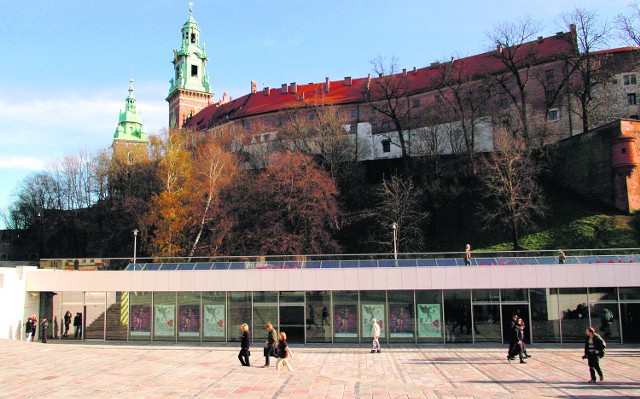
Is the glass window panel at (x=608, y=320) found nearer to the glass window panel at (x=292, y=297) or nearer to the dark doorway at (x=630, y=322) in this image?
the dark doorway at (x=630, y=322)

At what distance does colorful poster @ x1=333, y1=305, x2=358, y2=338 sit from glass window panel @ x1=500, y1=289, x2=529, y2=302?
6129 mm

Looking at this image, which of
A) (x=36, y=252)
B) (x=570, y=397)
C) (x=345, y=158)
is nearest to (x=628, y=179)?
(x=345, y=158)

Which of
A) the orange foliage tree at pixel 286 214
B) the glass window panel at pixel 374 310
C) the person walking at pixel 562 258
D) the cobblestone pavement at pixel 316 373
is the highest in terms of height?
the orange foliage tree at pixel 286 214

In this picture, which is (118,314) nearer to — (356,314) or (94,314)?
(94,314)

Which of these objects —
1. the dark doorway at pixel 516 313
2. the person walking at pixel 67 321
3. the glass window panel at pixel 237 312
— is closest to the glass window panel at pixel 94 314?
the person walking at pixel 67 321

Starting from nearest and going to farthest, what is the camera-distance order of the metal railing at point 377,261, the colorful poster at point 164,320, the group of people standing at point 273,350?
the group of people standing at point 273,350, the metal railing at point 377,261, the colorful poster at point 164,320

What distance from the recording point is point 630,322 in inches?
876

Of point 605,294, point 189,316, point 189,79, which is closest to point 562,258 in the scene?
point 605,294

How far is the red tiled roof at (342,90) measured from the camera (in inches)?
2591

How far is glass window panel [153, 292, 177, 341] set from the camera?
24.8 meters

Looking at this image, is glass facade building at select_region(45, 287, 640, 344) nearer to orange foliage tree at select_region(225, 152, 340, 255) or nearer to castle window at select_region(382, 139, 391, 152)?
orange foliage tree at select_region(225, 152, 340, 255)

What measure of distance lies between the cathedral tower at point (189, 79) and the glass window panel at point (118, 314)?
83.6m

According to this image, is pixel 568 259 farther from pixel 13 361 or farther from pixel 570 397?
pixel 13 361

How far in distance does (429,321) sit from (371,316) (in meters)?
2.41
